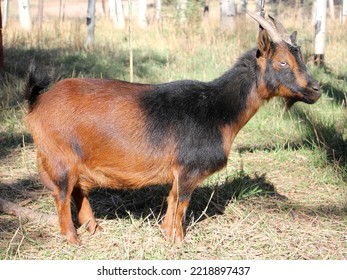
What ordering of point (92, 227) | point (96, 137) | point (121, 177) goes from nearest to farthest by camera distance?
1. point (96, 137)
2. point (121, 177)
3. point (92, 227)

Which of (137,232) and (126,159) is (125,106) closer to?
(126,159)

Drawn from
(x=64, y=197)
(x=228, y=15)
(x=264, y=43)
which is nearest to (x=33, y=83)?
(x=64, y=197)

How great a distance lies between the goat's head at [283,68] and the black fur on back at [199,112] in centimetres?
14

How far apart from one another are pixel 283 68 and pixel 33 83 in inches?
90.4

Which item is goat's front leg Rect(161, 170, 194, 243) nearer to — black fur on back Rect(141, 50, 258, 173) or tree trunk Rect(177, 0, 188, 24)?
black fur on back Rect(141, 50, 258, 173)

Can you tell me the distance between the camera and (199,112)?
4.64 meters

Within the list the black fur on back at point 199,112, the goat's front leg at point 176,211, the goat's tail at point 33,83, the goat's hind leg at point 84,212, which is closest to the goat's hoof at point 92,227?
the goat's hind leg at point 84,212

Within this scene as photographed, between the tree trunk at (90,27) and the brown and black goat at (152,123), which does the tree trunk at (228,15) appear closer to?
the tree trunk at (90,27)

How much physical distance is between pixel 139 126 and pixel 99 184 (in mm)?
649

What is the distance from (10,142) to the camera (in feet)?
24.2

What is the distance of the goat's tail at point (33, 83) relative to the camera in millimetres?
4512

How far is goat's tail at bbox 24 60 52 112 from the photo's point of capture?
4.51 m

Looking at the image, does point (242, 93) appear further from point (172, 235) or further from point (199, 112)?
point (172, 235)
